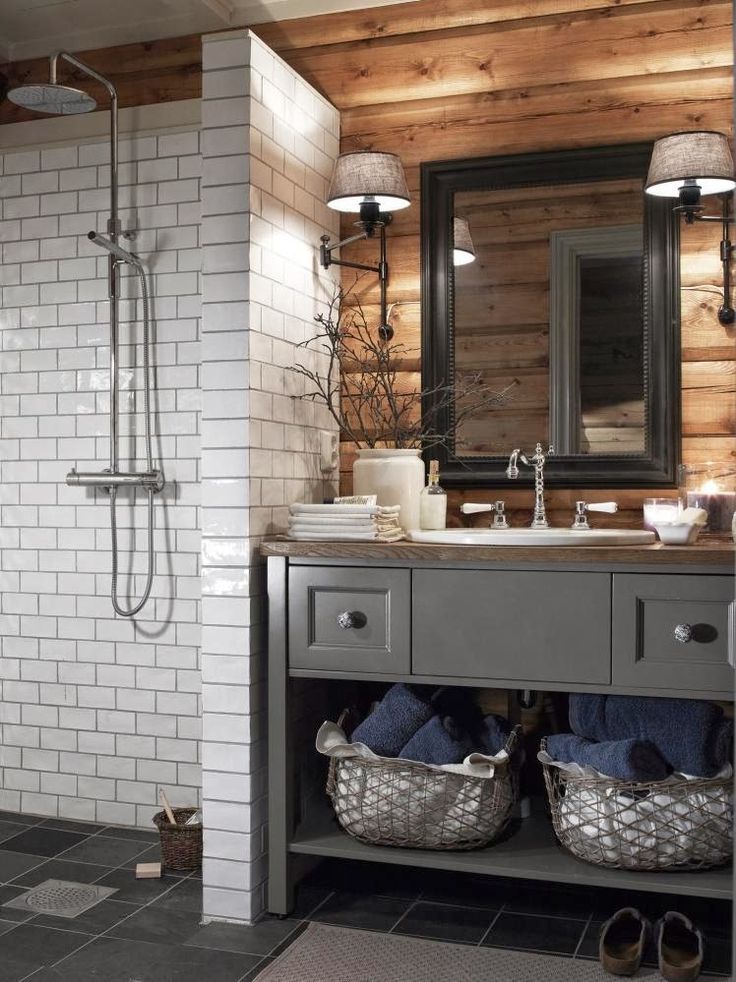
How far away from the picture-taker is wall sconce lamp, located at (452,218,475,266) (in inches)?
126

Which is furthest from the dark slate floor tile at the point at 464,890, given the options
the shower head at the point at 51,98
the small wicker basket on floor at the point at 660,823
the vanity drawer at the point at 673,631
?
the shower head at the point at 51,98

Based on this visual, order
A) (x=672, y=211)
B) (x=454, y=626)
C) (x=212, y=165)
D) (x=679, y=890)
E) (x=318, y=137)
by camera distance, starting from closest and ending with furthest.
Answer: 1. (x=679, y=890)
2. (x=454, y=626)
3. (x=212, y=165)
4. (x=672, y=211)
5. (x=318, y=137)

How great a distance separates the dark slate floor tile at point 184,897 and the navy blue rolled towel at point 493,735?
0.88 meters

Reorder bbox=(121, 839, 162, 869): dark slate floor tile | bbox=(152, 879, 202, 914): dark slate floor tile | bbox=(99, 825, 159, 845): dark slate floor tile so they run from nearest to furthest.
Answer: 1. bbox=(152, 879, 202, 914): dark slate floor tile
2. bbox=(121, 839, 162, 869): dark slate floor tile
3. bbox=(99, 825, 159, 845): dark slate floor tile

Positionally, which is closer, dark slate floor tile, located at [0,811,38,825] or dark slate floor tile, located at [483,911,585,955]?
dark slate floor tile, located at [483,911,585,955]

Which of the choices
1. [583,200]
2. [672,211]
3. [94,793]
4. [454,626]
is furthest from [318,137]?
[94,793]

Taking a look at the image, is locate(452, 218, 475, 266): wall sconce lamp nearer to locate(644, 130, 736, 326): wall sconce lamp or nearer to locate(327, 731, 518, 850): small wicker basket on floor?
locate(644, 130, 736, 326): wall sconce lamp

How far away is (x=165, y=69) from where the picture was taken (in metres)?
3.58

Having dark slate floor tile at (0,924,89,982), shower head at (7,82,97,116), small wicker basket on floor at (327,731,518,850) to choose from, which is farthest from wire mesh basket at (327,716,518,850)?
shower head at (7,82,97,116)

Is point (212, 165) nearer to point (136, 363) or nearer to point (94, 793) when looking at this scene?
point (136, 363)

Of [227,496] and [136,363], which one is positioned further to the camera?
[136,363]

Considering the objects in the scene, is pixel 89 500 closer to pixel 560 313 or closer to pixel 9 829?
pixel 9 829

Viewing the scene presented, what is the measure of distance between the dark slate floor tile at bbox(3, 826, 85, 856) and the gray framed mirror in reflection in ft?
5.46

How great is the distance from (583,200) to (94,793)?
8.09 feet
